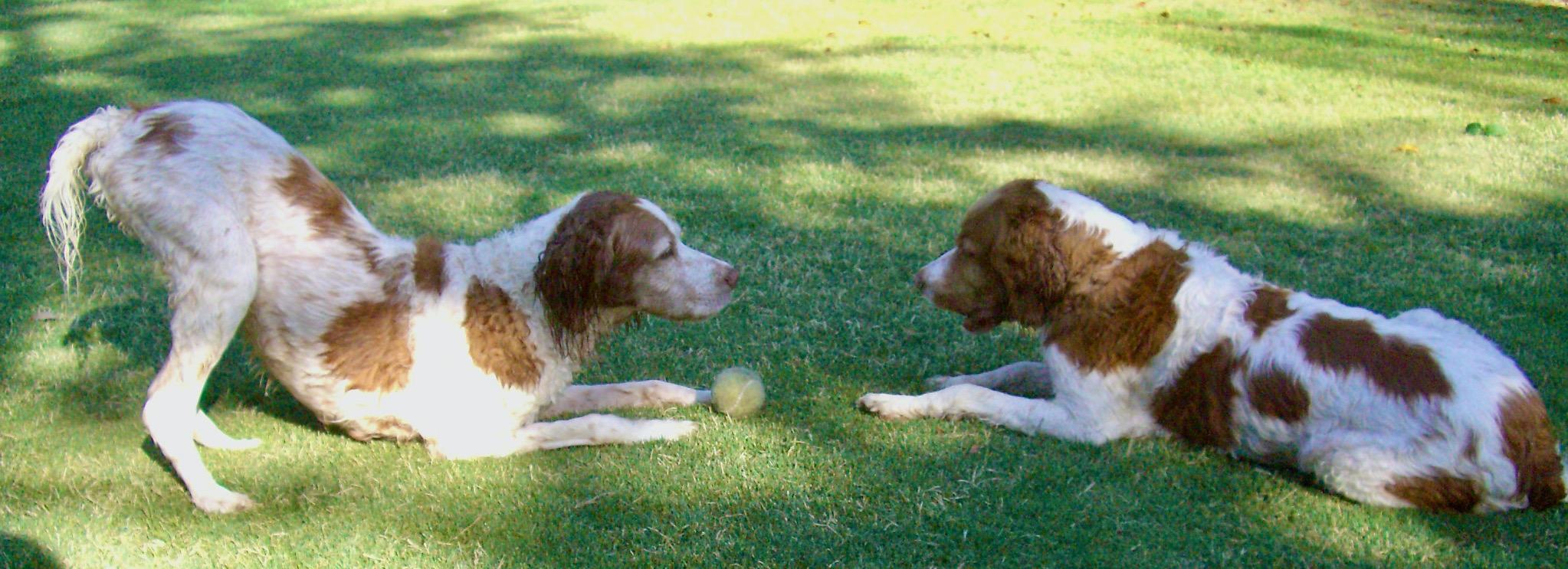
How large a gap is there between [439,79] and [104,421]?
6.90 metres

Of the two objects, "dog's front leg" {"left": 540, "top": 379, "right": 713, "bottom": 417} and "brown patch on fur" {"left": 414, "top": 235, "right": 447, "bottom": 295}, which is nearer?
"brown patch on fur" {"left": 414, "top": 235, "right": 447, "bottom": 295}

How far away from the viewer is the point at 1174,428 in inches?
177

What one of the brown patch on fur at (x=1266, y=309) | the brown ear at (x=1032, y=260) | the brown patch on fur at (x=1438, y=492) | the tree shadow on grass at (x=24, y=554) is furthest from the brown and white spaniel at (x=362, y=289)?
the brown patch on fur at (x=1438, y=492)

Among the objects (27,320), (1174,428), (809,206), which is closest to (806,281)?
(809,206)

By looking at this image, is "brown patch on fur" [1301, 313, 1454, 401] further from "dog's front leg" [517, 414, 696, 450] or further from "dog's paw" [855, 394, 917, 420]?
"dog's front leg" [517, 414, 696, 450]

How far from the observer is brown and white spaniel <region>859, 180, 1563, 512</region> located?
3912 millimetres

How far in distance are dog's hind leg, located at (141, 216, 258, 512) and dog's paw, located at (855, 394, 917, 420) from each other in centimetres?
237

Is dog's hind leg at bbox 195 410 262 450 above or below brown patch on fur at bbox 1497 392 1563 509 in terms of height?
below

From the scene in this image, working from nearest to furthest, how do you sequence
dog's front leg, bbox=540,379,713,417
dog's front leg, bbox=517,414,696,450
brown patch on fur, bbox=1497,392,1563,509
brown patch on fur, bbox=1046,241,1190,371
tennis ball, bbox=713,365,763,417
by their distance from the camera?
brown patch on fur, bbox=1497,392,1563,509 → brown patch on fur, bbox=1046,241,1190,371 → dog's front leg, bbox=517,414,696,450 → tennis ball, bbox=713,365,763,417 → dog's front leg, bbox=540,379,713,417

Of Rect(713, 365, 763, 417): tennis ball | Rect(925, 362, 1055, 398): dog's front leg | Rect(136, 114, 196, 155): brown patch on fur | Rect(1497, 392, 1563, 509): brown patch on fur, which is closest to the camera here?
Rect(1497, 392, 1563, 509): brown patch on fur

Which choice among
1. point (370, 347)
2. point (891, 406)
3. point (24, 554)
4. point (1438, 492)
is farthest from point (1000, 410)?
point (24, 554)

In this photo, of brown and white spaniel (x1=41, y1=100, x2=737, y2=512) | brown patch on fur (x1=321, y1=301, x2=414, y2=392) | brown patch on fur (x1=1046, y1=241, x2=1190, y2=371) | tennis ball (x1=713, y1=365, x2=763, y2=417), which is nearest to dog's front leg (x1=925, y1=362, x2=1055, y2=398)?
brown patch on fur (x1=1046, y1=241, x2=1190, y2=371)

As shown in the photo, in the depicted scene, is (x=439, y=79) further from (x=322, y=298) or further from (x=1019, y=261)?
(x=1019, y=261)

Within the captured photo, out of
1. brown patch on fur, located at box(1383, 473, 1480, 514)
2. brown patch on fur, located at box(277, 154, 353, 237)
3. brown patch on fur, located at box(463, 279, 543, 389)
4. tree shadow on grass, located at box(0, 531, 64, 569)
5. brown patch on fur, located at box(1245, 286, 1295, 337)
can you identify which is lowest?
tree shadow on grass, located at box(0, 531, 64, 569)
